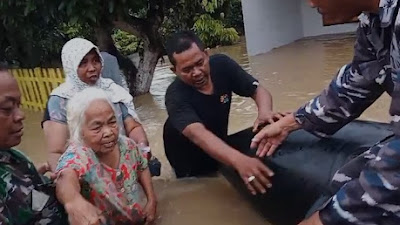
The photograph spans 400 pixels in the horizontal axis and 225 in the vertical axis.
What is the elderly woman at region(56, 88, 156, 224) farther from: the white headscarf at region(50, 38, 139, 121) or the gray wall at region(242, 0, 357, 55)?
the gray wall at region(242, 0, 357, 55)

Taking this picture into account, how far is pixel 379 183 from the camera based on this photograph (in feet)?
5.22

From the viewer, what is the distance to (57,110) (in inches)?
156

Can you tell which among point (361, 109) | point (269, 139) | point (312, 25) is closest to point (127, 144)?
point (269, 139)

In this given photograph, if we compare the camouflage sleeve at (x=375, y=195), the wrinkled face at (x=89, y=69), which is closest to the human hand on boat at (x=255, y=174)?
the camouflage sleeve at (x=375, y=195)

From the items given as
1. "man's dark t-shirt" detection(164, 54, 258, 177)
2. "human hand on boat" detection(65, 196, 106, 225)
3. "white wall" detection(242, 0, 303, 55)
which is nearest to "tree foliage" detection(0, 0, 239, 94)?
"white wall" detection(242, 0, 303, 55)

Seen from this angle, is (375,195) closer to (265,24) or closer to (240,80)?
(240,80)

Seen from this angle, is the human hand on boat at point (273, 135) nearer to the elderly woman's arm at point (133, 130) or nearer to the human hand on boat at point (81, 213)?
the human hand on boat at point (81, 213)

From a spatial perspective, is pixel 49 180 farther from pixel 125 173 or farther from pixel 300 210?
pixel 300 210

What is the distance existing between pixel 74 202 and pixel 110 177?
1.78 feet

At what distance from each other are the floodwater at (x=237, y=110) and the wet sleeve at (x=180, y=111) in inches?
23.0

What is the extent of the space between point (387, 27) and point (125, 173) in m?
1.93

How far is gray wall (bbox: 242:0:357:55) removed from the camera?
12.3 meters

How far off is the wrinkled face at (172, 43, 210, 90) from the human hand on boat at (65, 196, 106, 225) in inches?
52.5

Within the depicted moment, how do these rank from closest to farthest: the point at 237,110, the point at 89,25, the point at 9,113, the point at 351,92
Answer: the point at 351,92
the point at 9,113
the point at 237,110
the point at 89,25
